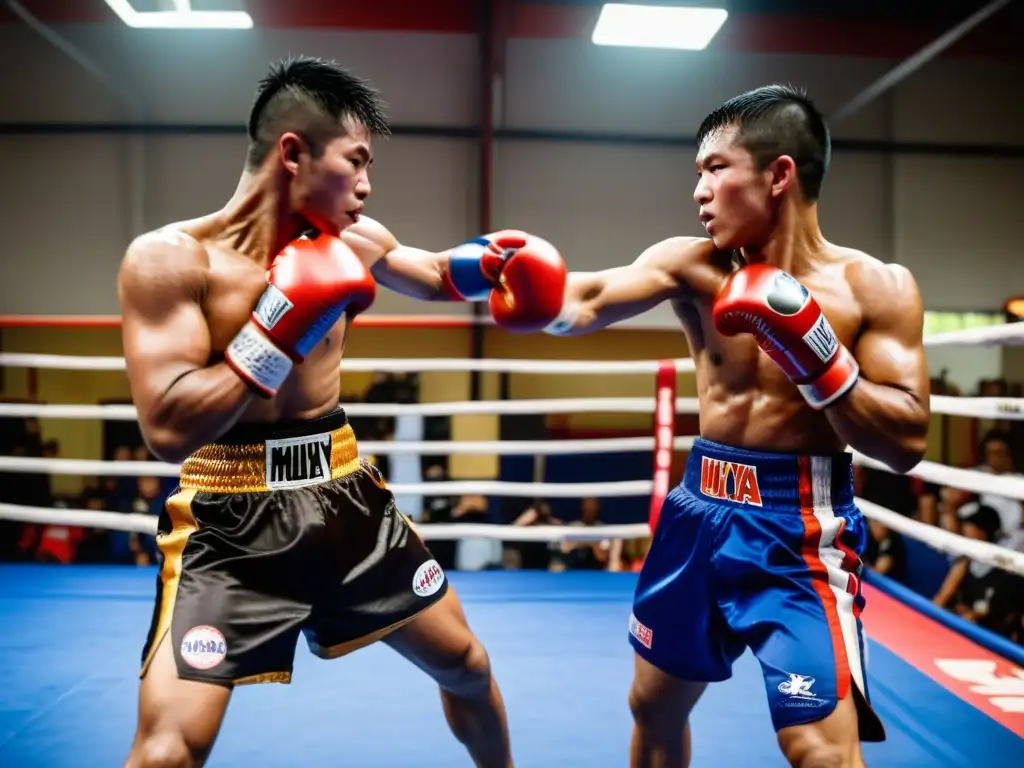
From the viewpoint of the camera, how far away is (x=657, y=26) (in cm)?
559

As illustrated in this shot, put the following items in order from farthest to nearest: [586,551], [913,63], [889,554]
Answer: [913,63] < [586,551] < [889,554]

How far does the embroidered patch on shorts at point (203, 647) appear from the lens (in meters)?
1.11

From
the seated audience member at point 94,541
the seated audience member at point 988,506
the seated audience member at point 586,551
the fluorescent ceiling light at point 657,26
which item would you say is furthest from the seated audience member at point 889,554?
the seated audience member at point 94,541

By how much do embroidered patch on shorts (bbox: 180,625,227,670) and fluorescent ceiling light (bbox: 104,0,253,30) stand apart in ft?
17.5

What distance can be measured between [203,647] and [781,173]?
1.11m

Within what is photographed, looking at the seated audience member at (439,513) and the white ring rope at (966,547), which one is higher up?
the white ring rope at (966,547)

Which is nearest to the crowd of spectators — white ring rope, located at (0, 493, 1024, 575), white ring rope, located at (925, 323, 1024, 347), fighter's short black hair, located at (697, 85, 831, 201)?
white ring rope, located at (0, 493, 1024, 575)

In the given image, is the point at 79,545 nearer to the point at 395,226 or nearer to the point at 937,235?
the point at 395,226

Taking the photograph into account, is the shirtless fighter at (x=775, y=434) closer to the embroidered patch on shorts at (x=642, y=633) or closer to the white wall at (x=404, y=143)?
the embroidered patch on shorts at (x=642, y=633)

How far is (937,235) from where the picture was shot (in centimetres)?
638

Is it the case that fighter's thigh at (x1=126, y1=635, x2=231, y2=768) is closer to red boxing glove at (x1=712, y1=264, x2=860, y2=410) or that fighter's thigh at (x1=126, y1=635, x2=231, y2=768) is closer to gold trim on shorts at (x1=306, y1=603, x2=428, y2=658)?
gold trim on shorts at (x1=306, y1=603, x2=428, y2=658)

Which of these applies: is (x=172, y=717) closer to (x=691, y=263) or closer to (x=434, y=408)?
(x=691, y=263)

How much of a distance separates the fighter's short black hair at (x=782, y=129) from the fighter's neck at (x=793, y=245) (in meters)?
0.04

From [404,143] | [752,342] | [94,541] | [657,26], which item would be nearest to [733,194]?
[752,342]
